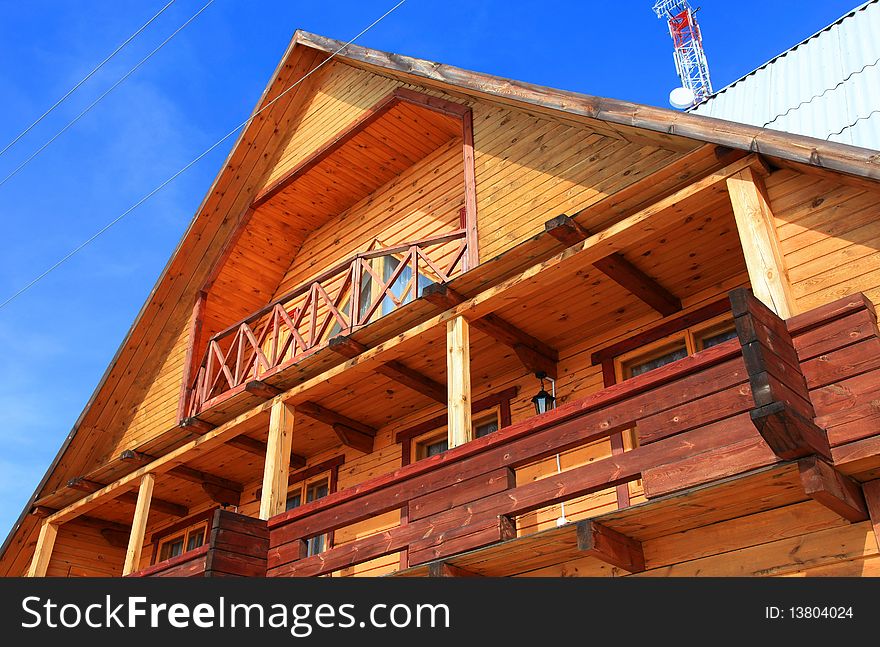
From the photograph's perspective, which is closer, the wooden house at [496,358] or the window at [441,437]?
the wooden house at [496,358]

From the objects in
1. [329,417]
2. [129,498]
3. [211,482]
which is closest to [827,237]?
[329,417]

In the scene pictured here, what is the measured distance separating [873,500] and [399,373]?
5.95m

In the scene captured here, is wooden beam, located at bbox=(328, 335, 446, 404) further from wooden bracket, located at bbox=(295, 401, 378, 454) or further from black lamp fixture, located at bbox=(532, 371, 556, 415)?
black lamp fixture, located at bbox=(532, 371, 556, 415)

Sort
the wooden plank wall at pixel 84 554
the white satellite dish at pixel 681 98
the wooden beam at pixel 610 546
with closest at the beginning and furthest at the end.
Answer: the wooden beam at pixel 610 546 → the wooden plank wall at pixel 84 554 → the white satellite dish at pixel 681 98

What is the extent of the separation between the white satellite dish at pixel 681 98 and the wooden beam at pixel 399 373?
11.6 meters

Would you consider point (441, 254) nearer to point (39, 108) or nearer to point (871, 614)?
point (39, 108)

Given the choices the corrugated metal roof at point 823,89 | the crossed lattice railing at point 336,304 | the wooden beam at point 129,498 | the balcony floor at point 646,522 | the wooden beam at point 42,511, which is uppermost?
the corrugated metal roof at point 823,89

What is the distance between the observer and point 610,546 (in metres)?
7.27

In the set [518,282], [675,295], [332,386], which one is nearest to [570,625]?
[518,282]

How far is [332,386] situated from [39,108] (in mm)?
5823

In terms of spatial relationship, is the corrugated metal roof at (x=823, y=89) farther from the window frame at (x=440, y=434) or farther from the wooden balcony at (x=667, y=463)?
the window frame at (x=440, y=434)

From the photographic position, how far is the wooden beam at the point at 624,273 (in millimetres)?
8844

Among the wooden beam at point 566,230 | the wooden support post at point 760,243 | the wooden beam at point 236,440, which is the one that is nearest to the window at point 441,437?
the wooden beam at point 236,440

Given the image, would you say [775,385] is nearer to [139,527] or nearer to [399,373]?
[399,373]
